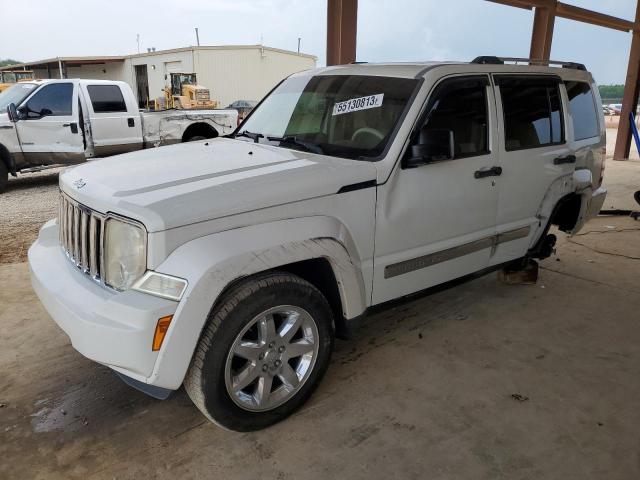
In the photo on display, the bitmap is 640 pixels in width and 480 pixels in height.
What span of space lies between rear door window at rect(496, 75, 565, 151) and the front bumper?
2721 mm

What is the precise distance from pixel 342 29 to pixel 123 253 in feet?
16.8

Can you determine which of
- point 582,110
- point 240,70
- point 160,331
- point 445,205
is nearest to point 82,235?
point 160,331

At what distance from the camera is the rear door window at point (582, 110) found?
4.33 m

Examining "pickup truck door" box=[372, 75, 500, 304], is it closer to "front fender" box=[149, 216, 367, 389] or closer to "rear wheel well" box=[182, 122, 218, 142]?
"front fender" box=[149, 216, 367, 389]

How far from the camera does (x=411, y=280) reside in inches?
126

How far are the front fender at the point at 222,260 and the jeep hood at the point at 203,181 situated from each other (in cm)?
12

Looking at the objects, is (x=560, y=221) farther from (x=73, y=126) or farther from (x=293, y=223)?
(x=73, y=126)

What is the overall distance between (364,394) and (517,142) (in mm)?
A: 2153

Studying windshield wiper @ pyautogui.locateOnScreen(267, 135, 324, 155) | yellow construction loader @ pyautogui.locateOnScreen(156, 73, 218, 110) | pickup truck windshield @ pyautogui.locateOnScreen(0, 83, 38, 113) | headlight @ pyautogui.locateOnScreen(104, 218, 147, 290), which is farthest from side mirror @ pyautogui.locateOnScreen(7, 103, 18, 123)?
yellow construction loader @ pyautogui.locateOnScreen(156, 73, 218, 110)

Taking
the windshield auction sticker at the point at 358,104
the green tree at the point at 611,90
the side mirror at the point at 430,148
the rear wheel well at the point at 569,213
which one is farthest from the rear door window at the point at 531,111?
the green tree at the point at 611,90

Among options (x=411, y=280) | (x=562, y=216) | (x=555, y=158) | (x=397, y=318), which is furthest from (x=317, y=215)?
(x=562, y=216)

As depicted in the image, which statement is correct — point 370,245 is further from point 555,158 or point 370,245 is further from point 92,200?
point 555,158

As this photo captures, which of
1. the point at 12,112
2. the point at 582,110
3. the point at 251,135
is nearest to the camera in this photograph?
the point at 251,135

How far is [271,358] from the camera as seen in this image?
2.59 metres
